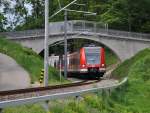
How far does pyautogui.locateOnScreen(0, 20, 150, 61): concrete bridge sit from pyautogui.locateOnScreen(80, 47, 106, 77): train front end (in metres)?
17.3

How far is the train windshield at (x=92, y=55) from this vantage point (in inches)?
2239

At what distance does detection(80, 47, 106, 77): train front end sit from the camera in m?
56.8

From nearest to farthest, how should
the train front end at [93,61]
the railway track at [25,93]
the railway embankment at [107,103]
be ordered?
the railway embankment at [107,103], the railway track at [25,93], the train front end at [93,61]

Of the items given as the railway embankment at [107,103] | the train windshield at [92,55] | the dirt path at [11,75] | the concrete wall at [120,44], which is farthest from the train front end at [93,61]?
the railway embankment at [107,103]

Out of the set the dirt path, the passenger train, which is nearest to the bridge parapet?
the passenger train

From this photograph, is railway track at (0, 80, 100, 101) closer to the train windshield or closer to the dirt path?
the dirt path

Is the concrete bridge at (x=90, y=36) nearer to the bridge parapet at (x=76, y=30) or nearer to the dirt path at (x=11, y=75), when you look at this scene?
the bridge parapet at (x=76, y=30)

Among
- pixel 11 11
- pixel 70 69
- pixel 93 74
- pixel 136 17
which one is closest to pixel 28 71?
pixel 93 74

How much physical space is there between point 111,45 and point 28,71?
117ft

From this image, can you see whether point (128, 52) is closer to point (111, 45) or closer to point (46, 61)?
point (111, 45)

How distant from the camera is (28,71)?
147 feet

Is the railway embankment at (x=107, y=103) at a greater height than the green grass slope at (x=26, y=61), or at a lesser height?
greater

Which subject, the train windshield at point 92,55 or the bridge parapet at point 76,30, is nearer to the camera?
the train windshield at point 92,55

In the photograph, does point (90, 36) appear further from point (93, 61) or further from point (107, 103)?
point (107, 103)
